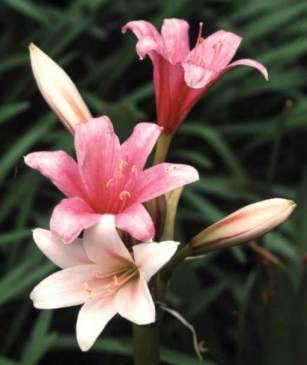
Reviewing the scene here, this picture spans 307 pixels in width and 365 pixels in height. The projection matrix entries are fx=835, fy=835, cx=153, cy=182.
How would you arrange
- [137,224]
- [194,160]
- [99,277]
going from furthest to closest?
[194,160] < [99,277] < [137,224]

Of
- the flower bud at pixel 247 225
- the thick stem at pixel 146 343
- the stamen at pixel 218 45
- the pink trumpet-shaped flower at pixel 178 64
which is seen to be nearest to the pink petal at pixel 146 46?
the pink trumpet-shaped flower at pixel 178 64

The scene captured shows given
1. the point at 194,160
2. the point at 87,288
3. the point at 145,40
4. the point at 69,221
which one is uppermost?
the point at 145,40

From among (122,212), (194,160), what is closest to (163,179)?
(122,212)

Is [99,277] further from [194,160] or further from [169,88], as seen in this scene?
[194,160]

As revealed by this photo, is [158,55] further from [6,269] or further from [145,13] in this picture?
[145,13]

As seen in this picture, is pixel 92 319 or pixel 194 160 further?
pixel 194 160

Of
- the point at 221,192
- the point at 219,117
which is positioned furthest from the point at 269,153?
the point at 221,192

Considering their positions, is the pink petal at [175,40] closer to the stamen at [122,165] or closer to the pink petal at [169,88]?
the pink petal at [169,88]
